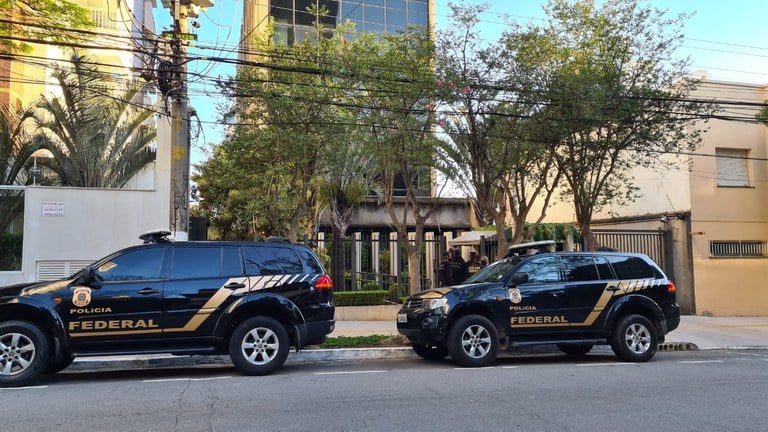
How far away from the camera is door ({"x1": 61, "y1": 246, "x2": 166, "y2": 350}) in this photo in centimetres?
766

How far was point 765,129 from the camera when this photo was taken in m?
17.8

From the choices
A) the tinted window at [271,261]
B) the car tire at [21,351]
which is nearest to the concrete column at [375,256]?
the tinted window at [271,261]

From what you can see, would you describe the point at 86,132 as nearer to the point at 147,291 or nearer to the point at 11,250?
the point at 11,250

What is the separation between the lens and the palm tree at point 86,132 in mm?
16031

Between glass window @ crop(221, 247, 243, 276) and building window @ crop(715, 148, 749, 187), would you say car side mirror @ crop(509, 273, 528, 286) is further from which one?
building window @ crop(715, 148, 749, 187)

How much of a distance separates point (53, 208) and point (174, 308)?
6.57m

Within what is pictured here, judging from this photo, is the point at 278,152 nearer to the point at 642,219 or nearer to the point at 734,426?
the point at 734,426

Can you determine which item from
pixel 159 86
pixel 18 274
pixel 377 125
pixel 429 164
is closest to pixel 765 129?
pixel 429 164

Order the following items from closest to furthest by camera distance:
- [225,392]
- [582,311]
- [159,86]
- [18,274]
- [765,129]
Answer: [225,392]
[582,311]
[159,86]
[18,274]
[765,129]

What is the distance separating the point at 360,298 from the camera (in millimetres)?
14945

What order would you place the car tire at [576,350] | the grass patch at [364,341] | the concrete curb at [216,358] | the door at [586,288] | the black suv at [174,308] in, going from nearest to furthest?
the black suv at [174,308]
the concrete curb at [216,358]
the door at [586,288]
the car tire at [576,350]
the grass patch at [364,341]

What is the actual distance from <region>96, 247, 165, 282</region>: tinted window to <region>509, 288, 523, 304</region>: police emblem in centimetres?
517

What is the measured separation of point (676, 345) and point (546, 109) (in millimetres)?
5442

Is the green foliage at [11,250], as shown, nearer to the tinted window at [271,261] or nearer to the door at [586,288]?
the tinted window at [271,261]
